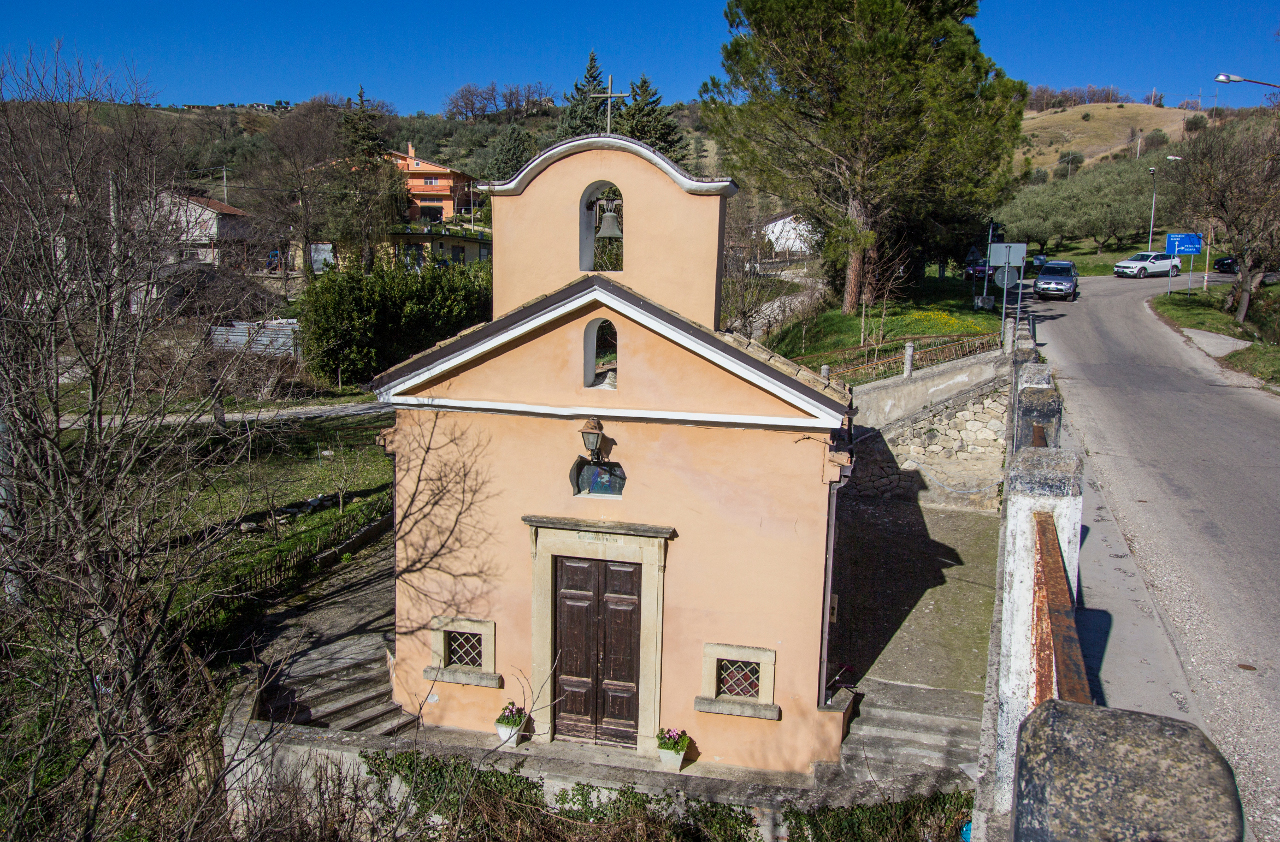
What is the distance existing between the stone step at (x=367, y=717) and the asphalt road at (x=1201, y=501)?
303 inches

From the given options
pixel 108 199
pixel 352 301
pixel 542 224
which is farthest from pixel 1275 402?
pixel 352 301

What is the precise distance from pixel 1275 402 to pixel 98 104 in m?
23.1

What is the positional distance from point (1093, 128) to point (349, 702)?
3885 inches

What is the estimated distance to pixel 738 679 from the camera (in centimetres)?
810

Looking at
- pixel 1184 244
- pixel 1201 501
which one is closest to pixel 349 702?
pixel 1201 501

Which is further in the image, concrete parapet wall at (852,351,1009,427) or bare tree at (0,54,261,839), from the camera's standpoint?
concrete parapet wall at (852,351,1009,427)

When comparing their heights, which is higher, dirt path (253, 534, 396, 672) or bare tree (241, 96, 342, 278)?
Answer: bare tree (241, 96, 342, 278)

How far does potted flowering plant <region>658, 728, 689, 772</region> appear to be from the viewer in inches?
312

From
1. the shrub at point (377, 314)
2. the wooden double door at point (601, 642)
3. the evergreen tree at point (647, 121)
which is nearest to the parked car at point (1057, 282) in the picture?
the evergreen tree at point (647, 121)

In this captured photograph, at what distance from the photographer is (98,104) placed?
10211 mm

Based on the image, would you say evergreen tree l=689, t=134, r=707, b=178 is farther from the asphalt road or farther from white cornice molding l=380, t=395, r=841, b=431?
→ white cornice molding l=380, t=395, r=841, b=431

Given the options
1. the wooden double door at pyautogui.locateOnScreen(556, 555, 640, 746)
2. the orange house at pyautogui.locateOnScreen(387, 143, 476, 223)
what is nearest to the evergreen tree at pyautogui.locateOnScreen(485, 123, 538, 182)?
the orange house at pyautogui.locateOnScreen(387, 143, 476, 223)

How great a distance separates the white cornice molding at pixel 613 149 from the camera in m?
7.50

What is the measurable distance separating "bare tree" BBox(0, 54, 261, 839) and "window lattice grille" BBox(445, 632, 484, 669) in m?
2.40
